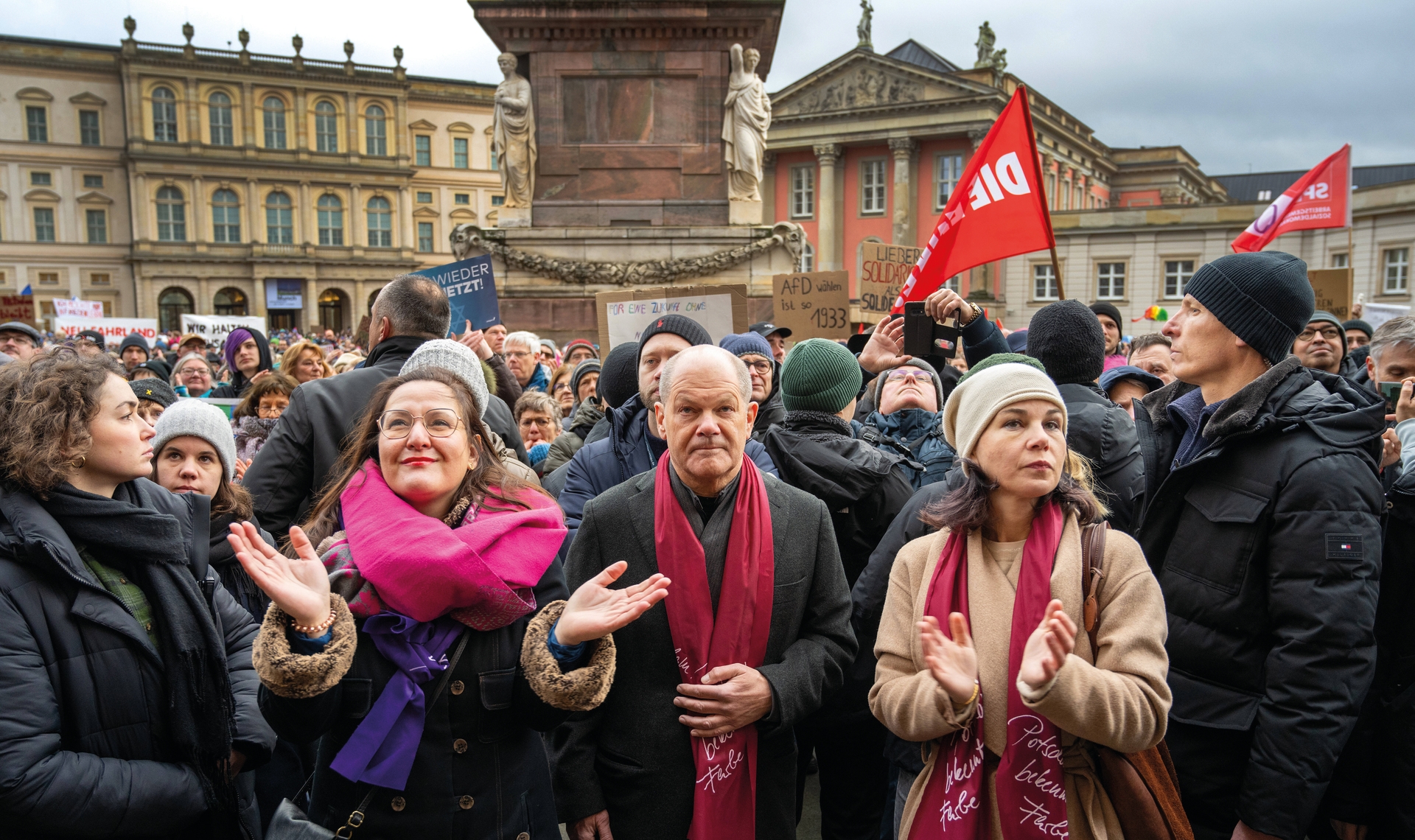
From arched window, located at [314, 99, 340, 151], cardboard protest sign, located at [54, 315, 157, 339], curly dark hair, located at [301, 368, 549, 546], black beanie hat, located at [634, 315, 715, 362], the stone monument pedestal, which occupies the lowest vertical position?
curly dark hair, located at [301, 368, 549, 546]

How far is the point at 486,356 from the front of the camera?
6.03 metres

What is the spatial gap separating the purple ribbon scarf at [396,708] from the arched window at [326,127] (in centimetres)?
6604

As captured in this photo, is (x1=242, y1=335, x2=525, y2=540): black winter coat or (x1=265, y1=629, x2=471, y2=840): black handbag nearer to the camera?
(x1=265, y1=629, x2=471, y2=840): black handbag

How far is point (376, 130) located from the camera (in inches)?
2419

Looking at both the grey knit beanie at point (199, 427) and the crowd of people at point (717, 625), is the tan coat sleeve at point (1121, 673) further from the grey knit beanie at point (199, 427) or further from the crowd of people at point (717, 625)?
the grey knit beanie at point (199, 427)

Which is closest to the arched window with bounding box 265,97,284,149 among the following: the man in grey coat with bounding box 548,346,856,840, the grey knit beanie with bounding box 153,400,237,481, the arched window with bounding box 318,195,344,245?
the arched window with bounding box 318,195,344,245

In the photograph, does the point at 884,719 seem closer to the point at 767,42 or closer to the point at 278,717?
the point at 278,717

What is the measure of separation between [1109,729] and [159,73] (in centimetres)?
6954

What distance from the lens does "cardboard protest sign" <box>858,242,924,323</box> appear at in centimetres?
852

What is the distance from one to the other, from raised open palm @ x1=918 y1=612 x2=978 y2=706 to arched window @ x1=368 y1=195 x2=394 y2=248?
64.9 meters

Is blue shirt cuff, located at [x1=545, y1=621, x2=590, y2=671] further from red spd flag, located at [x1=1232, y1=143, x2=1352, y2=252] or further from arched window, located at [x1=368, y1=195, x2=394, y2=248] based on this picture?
arched window, located at [x1=368, y1=195, x2=394, y2=248]

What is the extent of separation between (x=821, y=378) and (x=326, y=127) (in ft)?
216

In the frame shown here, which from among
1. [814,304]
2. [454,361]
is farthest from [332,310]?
[454,361]

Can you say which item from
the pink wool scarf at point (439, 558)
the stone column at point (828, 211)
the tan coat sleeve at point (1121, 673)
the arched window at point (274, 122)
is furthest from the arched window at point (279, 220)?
the tan coat sleeve at point (1121, 673)
